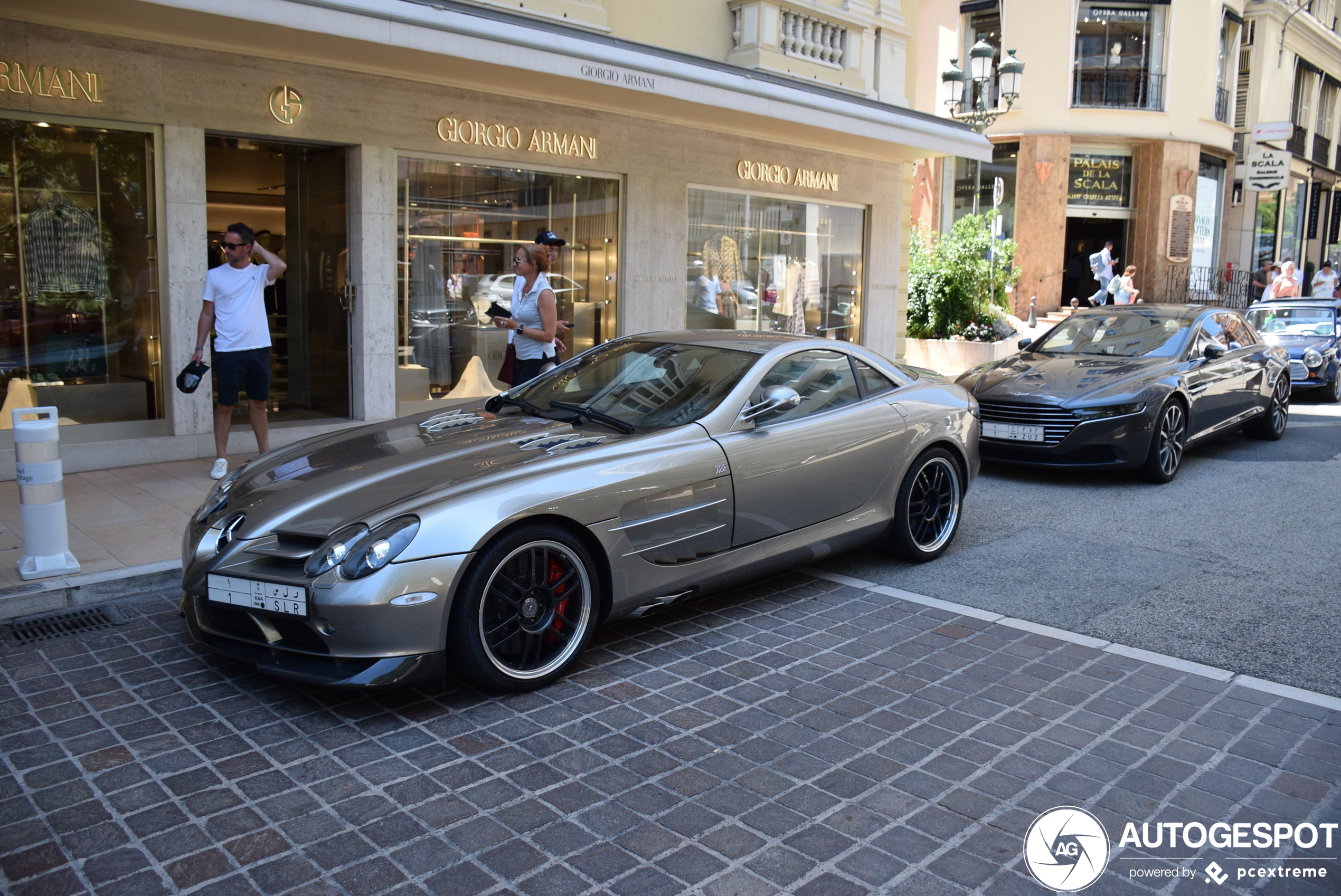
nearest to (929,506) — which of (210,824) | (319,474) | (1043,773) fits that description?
(1043,773)

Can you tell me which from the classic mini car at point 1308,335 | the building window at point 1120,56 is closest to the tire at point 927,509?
the classic mini car at point 1308,335

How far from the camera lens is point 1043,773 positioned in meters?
3.42

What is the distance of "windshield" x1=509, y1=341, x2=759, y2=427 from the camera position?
197 inches

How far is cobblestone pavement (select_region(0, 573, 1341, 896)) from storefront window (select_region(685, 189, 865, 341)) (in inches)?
357

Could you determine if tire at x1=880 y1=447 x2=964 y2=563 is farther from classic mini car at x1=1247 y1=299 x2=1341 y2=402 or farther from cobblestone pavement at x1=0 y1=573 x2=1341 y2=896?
classic mini car at x1=1247 y1=299 x2=1341 y2=402

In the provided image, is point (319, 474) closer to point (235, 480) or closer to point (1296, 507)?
point (235, 480)

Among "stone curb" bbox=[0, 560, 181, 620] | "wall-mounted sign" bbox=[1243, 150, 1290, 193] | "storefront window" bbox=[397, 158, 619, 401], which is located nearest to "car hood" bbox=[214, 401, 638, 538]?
"stone curb" bbox=[0, 560, 181, 620]

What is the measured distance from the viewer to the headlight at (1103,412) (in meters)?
8.22

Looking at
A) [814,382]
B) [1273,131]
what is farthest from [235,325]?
[1273,131]

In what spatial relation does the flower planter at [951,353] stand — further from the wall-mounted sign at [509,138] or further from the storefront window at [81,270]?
the storefront window at [81,270]

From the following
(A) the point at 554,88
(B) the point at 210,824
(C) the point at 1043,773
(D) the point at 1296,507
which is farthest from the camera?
(A) the point at 554,88

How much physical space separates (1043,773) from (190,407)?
759 centimetres

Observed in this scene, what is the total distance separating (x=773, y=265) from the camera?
47.1ft

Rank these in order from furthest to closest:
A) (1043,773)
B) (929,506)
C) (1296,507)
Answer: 1. (1296,507)
2. (929,506)
3. (1043,773)
